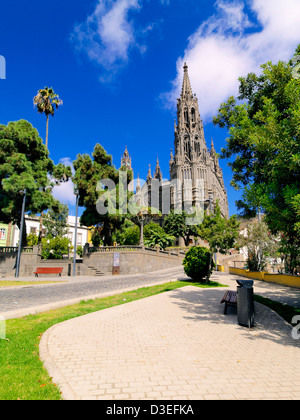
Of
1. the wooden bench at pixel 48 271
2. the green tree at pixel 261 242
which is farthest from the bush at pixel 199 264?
the wooden bench at pixel 48 271

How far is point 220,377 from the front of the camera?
3615mm

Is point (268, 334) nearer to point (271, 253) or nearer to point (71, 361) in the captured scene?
point (71, 361)

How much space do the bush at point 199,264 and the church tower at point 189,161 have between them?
51.7m

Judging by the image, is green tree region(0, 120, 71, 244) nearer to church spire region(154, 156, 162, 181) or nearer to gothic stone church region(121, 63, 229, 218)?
gothic stone church region(121, 63, 229, 218)

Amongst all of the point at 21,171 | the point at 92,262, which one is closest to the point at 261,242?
the point at 92,262

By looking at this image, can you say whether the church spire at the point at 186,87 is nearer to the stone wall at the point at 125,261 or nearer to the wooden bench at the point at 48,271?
the stone wall at the point at 125,261

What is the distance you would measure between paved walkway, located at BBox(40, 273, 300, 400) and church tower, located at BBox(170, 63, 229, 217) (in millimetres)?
61990

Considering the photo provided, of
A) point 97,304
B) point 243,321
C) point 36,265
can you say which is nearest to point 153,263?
point 36,265

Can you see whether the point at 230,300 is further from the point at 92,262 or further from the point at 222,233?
the point at 92,262

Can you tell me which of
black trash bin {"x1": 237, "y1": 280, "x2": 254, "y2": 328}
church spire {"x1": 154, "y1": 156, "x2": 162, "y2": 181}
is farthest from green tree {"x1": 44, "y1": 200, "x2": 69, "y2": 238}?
church spire {"x1": 154, "y1": 156, "x2": 162, "y2": 181}

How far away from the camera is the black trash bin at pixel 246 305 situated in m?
6.56

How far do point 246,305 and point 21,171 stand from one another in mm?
24666

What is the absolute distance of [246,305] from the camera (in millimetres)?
6621
